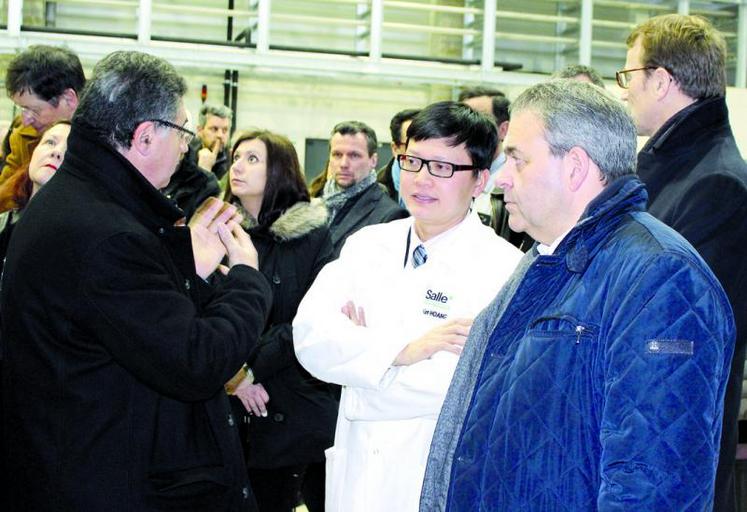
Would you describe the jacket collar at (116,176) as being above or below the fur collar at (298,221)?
above

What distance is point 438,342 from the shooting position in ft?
6.98

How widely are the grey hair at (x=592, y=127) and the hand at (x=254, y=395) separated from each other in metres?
1.92

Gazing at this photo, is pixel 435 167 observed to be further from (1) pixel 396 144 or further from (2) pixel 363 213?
(1) pixel 396 144

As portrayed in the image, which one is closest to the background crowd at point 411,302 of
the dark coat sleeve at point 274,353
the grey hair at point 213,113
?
the dark coat sleeve at point 274,353

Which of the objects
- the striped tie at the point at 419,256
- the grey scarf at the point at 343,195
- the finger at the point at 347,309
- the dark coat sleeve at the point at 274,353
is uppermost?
the grey scarf at the point at 343,195

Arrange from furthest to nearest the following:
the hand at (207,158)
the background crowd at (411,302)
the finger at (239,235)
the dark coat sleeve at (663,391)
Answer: the hand at (207,158) → the finger at (239,235) → the background crowd at (411,302) → the dark coat sleeve at (663,391)

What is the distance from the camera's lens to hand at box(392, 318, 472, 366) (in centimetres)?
210

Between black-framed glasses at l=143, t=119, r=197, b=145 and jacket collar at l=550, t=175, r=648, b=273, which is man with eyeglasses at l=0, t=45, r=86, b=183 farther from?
jacket collar at l=550, t=175, r=648, b=273

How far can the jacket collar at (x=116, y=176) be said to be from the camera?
195 cm

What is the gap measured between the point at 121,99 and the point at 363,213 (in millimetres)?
1992

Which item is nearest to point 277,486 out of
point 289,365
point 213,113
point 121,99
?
point 289,365

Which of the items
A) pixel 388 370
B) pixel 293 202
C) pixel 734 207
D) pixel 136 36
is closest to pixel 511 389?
pixel 388 370

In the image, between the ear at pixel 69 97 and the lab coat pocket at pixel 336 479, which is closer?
the lab coat pocket at pixel 336 479

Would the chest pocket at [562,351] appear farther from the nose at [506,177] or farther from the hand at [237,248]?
the hand at [237,248]
